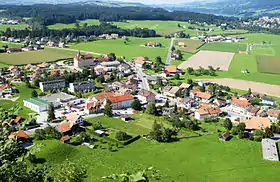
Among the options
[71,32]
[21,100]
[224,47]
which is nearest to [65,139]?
[21,100]

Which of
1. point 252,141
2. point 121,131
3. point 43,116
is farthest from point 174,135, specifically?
point 43,116

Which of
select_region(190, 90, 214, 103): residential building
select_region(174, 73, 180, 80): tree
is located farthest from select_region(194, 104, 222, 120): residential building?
select_region(174, 73, 180, 80): tree

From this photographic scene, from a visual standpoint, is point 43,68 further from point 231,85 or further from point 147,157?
point 147,157

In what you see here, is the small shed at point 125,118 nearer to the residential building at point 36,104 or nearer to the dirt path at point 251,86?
the residential building at point 36,104

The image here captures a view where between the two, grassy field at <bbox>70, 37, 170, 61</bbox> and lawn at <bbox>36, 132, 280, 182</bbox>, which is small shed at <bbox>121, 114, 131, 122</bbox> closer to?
lawn at <bbox>36, 132, 280, 182</bbox>

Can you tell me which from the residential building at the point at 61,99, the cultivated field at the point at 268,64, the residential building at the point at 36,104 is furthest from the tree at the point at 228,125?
the cultivated field at the point at 268,64

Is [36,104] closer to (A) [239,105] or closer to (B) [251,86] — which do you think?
(A) [239,105]
